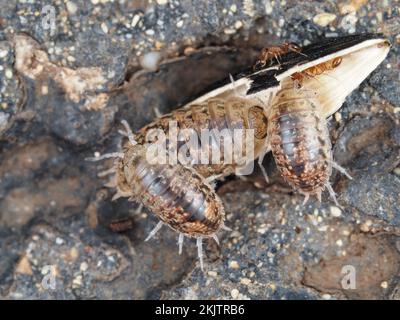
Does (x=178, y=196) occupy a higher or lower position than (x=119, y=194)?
higher

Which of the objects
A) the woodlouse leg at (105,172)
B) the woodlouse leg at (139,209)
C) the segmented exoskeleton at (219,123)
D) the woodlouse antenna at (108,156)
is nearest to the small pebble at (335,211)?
the segmented exoskeleton at (219,123)

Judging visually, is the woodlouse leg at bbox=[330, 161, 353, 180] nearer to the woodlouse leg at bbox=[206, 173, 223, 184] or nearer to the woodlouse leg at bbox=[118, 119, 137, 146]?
the woodlouse leg at bbox=[206, 173, 223, 184]

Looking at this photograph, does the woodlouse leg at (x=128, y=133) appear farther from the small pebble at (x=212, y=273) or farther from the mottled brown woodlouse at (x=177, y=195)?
the small pebble at (x=212, y=273)

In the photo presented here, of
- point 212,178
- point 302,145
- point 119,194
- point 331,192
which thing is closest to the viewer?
point 302,145

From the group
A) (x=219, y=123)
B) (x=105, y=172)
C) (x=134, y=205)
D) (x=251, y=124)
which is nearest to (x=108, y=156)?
(x=105, y=172)

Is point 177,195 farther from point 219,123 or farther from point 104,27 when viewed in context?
point 104,27

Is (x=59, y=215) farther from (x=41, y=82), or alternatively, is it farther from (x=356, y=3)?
(x=356, y=3)

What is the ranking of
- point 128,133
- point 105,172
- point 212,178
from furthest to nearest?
point 105,172 < point 128,133 < point 212,178
